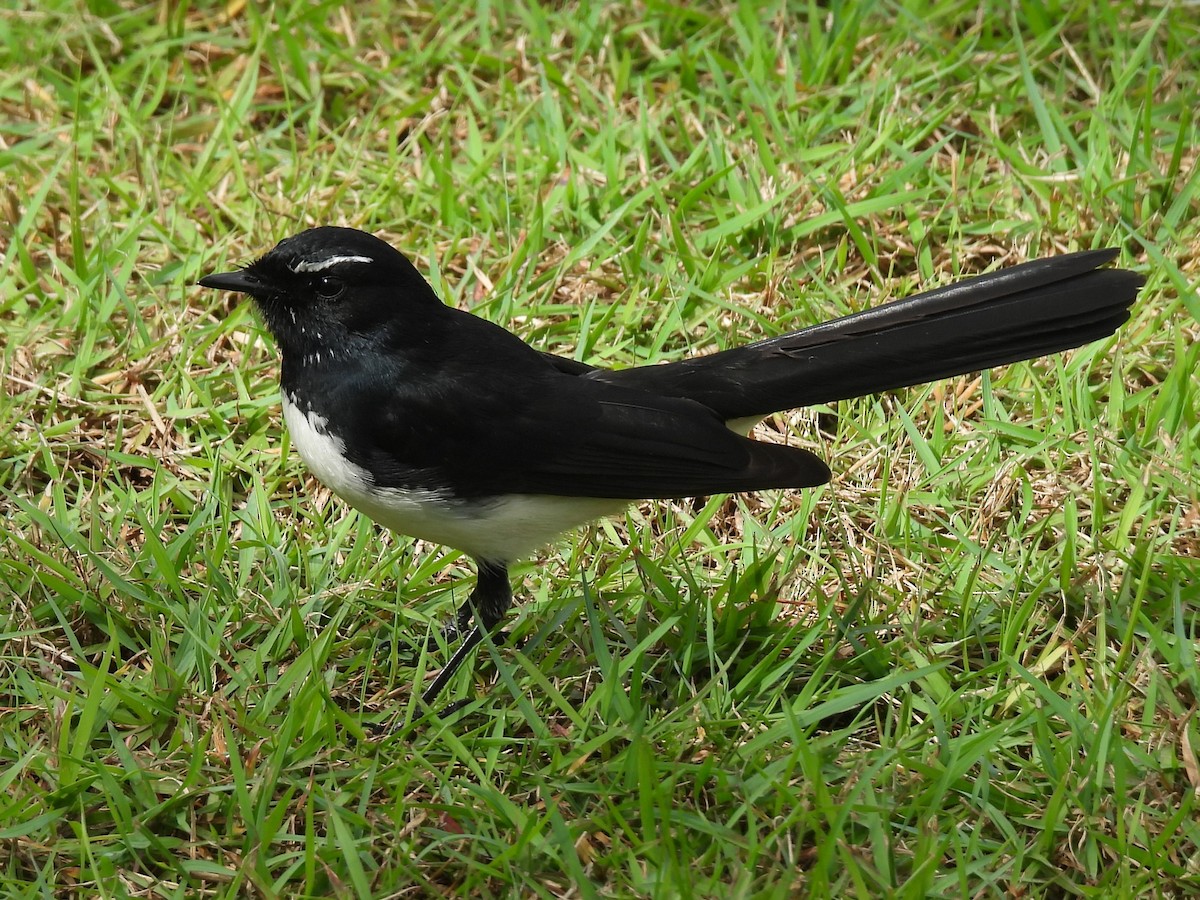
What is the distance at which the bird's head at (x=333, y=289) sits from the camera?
413cm

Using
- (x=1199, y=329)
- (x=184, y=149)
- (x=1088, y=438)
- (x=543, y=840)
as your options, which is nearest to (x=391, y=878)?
(x=543, y=840)

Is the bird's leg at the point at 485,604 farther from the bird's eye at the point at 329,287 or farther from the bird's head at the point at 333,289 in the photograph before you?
→ the bird's eye at the point at 329,287

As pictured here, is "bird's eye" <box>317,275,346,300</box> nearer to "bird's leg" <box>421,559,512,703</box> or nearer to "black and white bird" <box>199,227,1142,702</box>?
"black and white bird" <box>199,227,1142,702</box>

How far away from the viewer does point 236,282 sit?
13.9 ft

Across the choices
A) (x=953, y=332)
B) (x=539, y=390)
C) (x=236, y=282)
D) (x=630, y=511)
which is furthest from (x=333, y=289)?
(x=953, y=332)

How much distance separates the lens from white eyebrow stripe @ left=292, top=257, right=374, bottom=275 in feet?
13.5

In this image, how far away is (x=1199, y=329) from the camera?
5.30 meters

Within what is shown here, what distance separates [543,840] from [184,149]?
13.7 feet

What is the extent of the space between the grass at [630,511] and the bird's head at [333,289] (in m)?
0.82

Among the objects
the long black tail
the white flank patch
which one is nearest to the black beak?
the white flank patch

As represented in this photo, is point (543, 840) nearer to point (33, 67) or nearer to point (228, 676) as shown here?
point (228, 676)

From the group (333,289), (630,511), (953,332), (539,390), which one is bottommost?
(630,511)

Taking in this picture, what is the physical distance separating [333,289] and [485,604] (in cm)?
106

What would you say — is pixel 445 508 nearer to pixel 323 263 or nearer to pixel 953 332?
pixel 323 263
